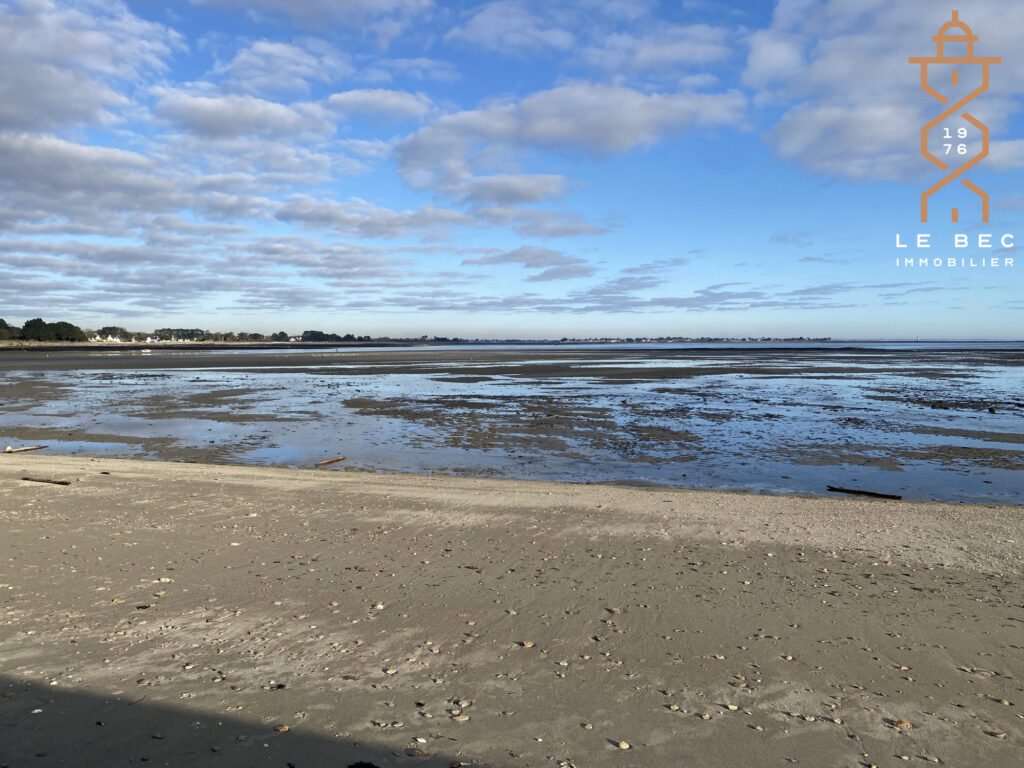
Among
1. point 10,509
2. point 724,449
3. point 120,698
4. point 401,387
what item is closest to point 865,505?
point 724,449

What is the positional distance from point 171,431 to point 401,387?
17.6 m

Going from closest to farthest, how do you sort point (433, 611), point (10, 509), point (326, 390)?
point (433, 611)
point (10, 509)
point (326, 390)

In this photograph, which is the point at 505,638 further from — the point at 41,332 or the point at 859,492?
the point at 41,332

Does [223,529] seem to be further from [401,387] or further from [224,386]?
[224,386]

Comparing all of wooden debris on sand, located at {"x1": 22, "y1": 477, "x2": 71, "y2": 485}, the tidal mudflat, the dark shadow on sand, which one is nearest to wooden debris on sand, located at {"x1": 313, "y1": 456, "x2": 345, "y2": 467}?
the tidal mudflat

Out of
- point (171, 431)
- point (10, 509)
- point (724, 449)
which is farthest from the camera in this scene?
point (171, 431)

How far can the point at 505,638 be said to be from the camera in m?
5.29

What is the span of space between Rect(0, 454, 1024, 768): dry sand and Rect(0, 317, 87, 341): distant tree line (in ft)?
528

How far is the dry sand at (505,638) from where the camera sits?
12.7 ft

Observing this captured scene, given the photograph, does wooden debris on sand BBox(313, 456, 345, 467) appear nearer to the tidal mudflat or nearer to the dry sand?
the tidal mudflat

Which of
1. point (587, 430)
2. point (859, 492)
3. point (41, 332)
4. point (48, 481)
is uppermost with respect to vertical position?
point (41, 332)

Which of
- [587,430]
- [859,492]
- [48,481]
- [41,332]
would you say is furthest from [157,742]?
[41,332]

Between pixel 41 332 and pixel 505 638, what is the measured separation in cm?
16896

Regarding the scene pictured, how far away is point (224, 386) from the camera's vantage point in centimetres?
3875
